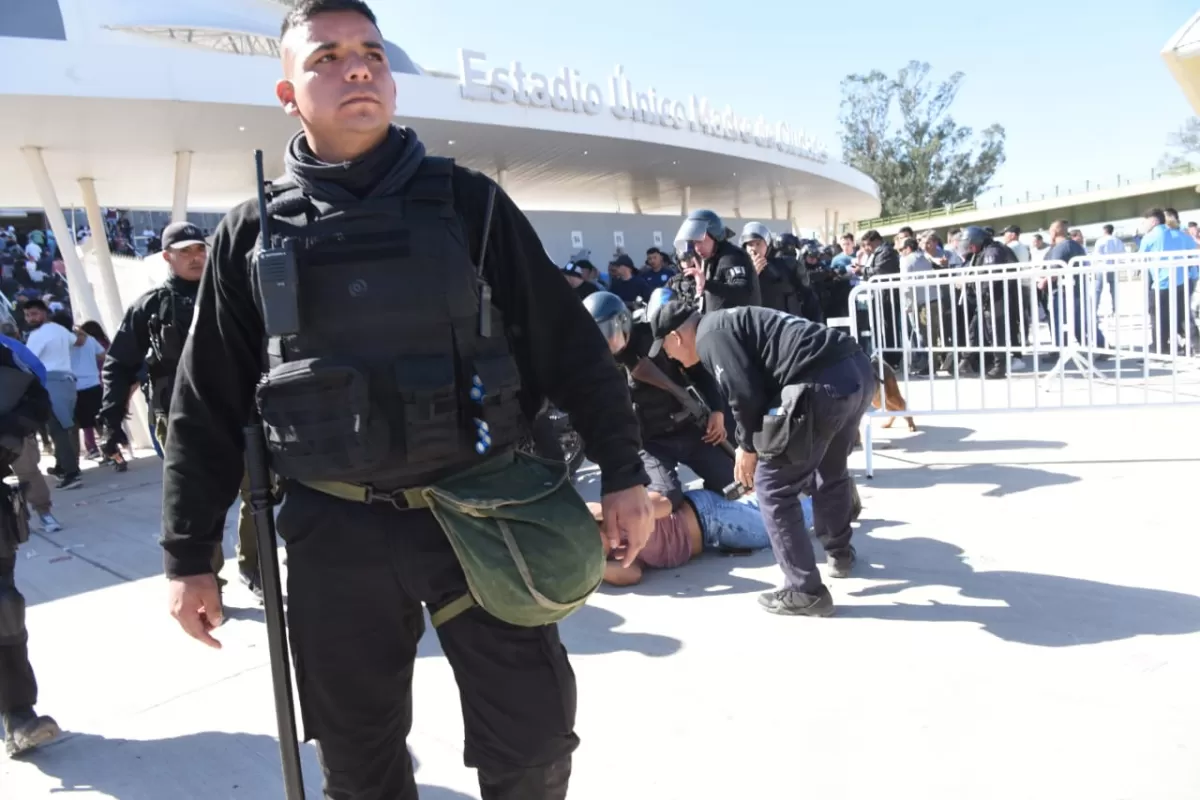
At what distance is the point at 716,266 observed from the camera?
584cm

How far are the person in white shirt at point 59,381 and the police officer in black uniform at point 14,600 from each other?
5.23 meters

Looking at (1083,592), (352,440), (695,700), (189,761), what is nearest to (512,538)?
(352,440)

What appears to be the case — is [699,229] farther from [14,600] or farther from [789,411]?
[14,600]

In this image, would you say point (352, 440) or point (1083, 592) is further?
point (1083, 592)

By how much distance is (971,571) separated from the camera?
3.74 meters

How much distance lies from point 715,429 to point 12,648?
3.19m

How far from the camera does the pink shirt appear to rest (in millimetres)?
4098

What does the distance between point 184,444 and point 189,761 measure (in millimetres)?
1537

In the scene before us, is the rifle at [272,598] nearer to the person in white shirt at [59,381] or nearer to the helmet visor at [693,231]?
the helmet visor at [693,231]

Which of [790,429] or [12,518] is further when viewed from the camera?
[790,429]

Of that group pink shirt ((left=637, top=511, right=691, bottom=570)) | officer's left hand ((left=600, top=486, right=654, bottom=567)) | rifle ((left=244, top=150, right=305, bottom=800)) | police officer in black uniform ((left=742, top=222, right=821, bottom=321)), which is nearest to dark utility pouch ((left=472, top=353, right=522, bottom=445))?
officer's left hand ((left=600, top=486, right=654, bottom=567))

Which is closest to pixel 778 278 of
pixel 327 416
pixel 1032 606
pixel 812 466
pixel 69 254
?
pixel 812 466

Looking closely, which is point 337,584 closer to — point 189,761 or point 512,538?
point 512,538

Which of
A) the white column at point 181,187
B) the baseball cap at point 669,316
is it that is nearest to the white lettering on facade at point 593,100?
the white column at point 181,187
